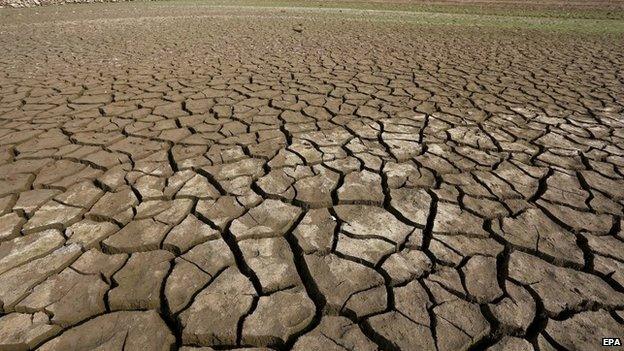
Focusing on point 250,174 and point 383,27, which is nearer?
point 250,174

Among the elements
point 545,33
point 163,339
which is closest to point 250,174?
point 163,339

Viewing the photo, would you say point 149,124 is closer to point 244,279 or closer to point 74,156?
point 74,156

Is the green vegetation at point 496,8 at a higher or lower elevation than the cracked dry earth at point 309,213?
higher

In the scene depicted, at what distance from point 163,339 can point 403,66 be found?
16.1 ft

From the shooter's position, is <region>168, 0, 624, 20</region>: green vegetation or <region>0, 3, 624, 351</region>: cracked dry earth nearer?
<region>0, 3, 624, 351</region>: cracked dry earth

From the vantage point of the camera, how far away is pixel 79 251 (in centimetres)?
171

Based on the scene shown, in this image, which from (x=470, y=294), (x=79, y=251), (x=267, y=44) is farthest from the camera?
(x=267, y=44)

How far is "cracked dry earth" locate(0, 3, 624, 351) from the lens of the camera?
140cm

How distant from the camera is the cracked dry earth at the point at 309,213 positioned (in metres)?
1.40

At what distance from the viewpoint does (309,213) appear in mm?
2033

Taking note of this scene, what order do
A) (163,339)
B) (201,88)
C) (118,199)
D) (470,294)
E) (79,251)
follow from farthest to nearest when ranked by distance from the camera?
(201,88)
(118,199)
(79,251)
(470,294)
(163,339)

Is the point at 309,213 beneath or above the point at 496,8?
beneath

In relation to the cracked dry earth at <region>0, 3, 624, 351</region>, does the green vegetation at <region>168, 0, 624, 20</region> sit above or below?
above

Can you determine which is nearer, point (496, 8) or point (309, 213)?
point (309, 213)
